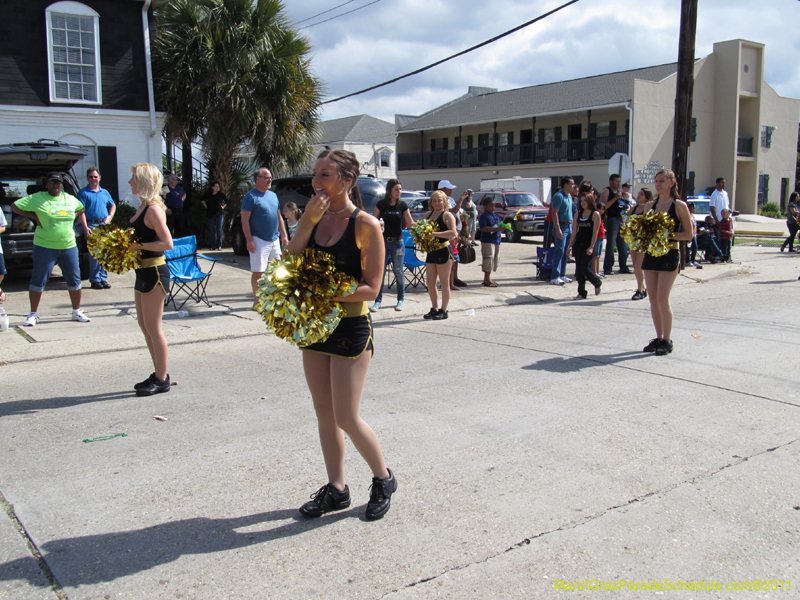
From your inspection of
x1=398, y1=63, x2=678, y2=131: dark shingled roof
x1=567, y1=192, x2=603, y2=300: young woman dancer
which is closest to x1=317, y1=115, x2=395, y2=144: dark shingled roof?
x1=398, y1=63, x2=678, y2=131: dark shingled roof

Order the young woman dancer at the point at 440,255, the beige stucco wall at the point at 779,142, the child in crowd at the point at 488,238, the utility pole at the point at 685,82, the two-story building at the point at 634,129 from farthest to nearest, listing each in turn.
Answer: the beige stucco wall at the point at 779,142
the two-story building at the point at 634,129
the utility pole at the point at 685,82
the child in crowd at the point at 488,238
the young woman dancer at the point at 440,255

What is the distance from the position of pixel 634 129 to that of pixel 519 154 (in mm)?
7527

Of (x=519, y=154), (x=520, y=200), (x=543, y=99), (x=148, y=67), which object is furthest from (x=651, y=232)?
(x=543, y=99)

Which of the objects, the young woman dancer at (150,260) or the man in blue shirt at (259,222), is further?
the man in blue shirt at (259,222)

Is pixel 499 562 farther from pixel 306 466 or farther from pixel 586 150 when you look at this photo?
pixel 586 150

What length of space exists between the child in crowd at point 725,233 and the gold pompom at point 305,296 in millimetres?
15592

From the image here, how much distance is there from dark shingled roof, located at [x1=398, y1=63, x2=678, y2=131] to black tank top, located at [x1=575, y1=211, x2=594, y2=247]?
26881 millimetres

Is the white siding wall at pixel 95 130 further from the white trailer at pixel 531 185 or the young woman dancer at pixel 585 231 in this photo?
the white trailer at pixel 531 185

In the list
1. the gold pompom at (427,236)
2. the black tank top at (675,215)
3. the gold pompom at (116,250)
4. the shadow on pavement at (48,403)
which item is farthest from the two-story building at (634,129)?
the shadow on pavement at (48,403)

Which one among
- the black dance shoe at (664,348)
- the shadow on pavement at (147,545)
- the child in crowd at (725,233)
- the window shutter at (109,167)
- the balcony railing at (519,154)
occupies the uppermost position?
the balcony railing at (519,154)

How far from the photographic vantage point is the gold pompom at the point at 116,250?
5.89 m

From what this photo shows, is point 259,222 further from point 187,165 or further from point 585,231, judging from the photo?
point 187,165

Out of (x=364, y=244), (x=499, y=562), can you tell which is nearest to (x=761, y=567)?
(x=499, y=562)

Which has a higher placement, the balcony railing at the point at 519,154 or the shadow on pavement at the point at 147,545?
the balcony railing at the point at 519,154
